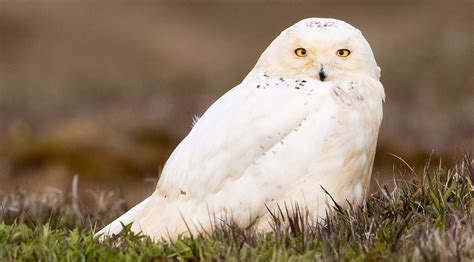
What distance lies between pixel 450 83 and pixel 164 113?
13.2 ft

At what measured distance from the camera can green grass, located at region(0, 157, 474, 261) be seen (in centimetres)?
453

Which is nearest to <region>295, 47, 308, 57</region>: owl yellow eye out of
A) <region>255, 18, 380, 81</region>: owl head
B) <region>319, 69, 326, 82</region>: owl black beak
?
<region>255, 18, 380, 81</region>: owl head

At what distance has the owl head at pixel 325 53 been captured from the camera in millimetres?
5965

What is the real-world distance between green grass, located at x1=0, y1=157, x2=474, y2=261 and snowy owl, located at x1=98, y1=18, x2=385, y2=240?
0.59 feet

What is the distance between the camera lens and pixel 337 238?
15.7 ft

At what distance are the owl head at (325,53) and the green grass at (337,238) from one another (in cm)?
74

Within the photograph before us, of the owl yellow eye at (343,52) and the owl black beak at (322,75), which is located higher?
the owl yellow eye at (343,52)

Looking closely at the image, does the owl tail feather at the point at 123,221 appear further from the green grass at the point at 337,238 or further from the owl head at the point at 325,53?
the owl head at the point at 325,53

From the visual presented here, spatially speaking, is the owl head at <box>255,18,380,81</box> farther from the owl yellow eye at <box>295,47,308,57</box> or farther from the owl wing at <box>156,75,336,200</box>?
the owl wing at <box>156,75,336,200</box>

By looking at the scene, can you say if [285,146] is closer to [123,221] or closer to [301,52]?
[301,52]

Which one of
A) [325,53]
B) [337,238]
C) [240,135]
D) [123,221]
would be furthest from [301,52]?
[337,238]

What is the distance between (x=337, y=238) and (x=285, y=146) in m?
0.94

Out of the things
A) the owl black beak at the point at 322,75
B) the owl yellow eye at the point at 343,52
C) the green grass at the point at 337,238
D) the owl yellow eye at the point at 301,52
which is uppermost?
the owl yellow eye at the point at 301,52

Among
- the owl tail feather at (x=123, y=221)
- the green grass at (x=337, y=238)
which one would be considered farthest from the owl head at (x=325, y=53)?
the owl tail feather at (x=123, y=221)
